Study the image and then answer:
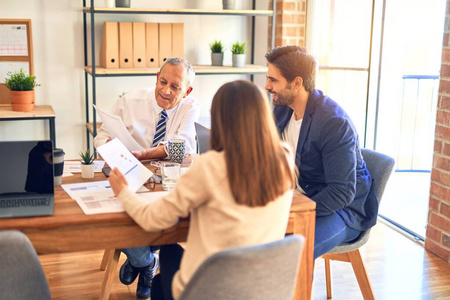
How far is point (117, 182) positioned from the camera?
5.88ft

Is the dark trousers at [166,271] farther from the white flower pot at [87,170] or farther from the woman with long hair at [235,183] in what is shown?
the white flower pot at [87,170]

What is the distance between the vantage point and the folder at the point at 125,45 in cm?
389

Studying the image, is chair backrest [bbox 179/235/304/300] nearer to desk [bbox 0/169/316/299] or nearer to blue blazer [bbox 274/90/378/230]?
desk [bbox 0/169/316/299]

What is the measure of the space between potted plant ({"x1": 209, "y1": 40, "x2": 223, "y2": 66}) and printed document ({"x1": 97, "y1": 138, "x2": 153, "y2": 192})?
2.25 metres

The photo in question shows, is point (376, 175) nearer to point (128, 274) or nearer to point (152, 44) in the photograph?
point (128, 274)

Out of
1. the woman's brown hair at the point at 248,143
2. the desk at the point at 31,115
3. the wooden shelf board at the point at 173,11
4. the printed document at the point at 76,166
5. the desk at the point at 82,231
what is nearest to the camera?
the woman's brown hair at the point at 248,143

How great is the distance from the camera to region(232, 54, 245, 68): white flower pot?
4156 mm

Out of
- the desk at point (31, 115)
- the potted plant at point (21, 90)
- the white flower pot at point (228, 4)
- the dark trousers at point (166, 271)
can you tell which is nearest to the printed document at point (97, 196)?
the dark trousers at point (166, 271)

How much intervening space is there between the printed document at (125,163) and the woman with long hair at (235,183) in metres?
0.43

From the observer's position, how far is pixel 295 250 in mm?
1448

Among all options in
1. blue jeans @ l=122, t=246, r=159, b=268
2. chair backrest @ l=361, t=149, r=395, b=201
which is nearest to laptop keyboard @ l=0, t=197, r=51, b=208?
blue jeans @ l=122, t=246, r=159, b=268

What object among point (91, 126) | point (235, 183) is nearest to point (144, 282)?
point (235, 183)

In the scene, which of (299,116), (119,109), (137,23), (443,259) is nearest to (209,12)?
(137,23)

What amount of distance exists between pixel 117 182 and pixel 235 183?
474 millimetres
